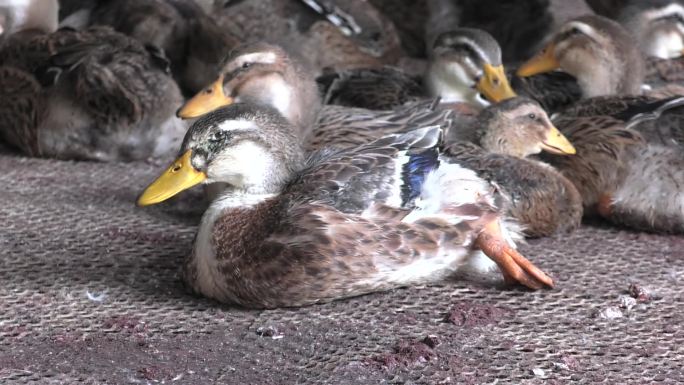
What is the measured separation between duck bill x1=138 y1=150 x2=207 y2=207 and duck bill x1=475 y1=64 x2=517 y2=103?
2300 millimetres

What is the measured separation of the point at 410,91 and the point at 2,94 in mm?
2266

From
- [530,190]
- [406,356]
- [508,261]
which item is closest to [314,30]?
[530,190]

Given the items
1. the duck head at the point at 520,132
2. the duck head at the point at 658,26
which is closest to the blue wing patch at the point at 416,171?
the duck head at the point at 520,132

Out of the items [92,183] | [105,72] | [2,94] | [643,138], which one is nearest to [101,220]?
[92,183]

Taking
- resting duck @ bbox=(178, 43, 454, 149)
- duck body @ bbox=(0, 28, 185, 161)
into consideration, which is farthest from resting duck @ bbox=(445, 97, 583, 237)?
duck body @ bbox=(0, 28, 185, 161)

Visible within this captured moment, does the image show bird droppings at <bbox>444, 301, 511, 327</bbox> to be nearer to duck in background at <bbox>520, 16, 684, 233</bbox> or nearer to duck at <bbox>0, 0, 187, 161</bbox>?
duck in background at <bbox>520, 16, 684, 233</bbox>

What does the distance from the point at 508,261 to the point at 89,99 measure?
8.82 feet

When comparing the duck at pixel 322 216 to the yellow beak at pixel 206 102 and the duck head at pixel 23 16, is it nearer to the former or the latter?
the yellow beak at pixel 206 102

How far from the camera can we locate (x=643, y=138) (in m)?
5.57

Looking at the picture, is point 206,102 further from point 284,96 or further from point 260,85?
point 284,96

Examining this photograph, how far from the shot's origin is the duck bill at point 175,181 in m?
4.59

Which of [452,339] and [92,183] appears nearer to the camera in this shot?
[452,339]

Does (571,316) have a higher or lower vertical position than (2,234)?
higher

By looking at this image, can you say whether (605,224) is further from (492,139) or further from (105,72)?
(105,72)
